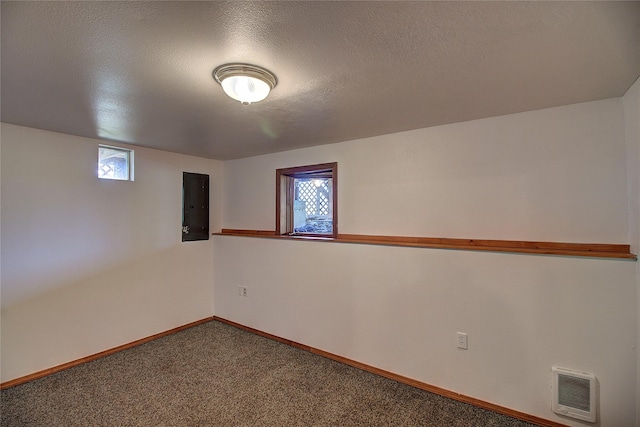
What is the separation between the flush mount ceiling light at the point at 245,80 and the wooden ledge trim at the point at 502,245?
1.66m

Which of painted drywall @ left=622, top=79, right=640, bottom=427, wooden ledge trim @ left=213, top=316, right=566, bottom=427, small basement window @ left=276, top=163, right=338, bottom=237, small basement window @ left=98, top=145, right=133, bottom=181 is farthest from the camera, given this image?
small basement window @ left=276, top=163, right=338, bottom=237

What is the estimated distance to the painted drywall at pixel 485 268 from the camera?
1817mm

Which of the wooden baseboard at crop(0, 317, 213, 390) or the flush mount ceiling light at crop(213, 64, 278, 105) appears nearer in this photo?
the flush mount ceiling light at crop(213, 64, 278, 105)

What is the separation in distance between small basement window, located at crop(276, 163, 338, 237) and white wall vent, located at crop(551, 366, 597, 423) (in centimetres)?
211

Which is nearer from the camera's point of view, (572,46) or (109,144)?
(572,46)

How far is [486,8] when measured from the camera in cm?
104

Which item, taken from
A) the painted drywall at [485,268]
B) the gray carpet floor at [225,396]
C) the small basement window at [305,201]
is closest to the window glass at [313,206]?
the small basement window at [305,201]

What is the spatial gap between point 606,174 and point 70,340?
4.62 meters

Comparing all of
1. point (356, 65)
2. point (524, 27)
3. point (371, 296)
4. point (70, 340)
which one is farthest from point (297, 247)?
point (524, 27)

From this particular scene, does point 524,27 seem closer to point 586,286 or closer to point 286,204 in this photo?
point 586,286

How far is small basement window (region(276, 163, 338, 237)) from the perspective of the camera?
3293mm

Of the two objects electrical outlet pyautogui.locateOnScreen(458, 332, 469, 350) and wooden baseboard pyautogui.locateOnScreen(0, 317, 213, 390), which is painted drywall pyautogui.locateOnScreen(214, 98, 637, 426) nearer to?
electrical outlet pyautogui.locateOnScreen(458, 332, 469, 350)

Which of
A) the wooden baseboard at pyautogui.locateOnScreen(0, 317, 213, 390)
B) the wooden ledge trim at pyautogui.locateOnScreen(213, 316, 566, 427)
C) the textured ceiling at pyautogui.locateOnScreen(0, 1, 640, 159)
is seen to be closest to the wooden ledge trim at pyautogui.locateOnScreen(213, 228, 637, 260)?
the textured ceiling at pyautogui.locateOnScreen(0, 1, 640, 159)

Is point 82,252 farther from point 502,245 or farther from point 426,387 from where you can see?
point 502,245
